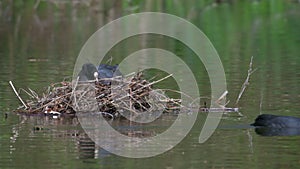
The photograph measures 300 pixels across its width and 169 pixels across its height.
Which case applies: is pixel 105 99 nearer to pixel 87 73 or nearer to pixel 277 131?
pixel 87 73

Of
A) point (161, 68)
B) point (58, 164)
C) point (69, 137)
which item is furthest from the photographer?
point (161, 68)

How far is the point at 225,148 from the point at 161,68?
7164 mm

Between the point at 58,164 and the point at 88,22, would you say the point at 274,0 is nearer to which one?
the point at 88,22

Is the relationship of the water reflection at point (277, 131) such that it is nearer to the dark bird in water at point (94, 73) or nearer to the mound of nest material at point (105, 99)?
the mound of nest material at point (105, 99)

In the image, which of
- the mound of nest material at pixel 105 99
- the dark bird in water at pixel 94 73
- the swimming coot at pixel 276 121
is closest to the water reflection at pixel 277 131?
the swimming coot at pixel 276 121

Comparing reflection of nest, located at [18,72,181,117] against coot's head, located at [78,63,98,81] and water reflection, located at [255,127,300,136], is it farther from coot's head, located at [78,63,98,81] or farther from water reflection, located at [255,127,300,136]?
water reflection, located at [255,127,300,136]

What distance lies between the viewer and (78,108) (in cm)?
1229

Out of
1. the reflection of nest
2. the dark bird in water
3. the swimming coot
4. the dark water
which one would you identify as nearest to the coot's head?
the dark bird in water

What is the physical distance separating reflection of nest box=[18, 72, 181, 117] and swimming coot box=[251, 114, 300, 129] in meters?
1.55

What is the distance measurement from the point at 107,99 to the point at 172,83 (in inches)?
107

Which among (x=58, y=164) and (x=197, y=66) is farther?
(x=197, y=66)

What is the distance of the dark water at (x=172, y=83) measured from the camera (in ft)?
31.6

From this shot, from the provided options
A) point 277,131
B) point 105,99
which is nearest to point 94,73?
point 105,99

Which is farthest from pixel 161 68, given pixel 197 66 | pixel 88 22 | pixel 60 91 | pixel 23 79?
pixel 88 22
